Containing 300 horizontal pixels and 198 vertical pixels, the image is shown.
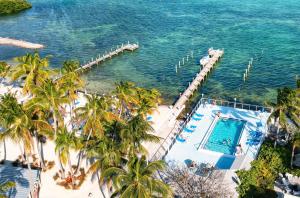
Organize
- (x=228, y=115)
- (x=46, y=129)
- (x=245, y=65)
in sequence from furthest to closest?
(x=245, y=65)
(x=228, y=115)
(x=46, y=129)

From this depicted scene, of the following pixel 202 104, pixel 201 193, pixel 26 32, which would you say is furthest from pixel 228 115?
pixel 26 32

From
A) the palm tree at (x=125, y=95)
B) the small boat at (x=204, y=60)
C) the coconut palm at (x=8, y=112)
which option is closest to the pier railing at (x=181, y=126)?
the palm tree at (x=125, y=95)

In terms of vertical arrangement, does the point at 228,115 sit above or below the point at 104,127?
below

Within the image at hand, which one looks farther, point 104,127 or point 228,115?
point 228,115

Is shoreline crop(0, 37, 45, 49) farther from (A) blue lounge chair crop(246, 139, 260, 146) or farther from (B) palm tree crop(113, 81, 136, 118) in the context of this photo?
(A) blue lounge chair crop(246, 139, 260, 146)

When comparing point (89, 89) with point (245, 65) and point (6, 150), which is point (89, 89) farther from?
point (245, 65)

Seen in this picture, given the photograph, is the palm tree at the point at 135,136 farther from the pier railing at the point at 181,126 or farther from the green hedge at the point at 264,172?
the green hedge at the point at 264,172

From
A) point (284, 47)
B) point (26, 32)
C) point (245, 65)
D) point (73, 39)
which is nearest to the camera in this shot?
point (245, 65)
